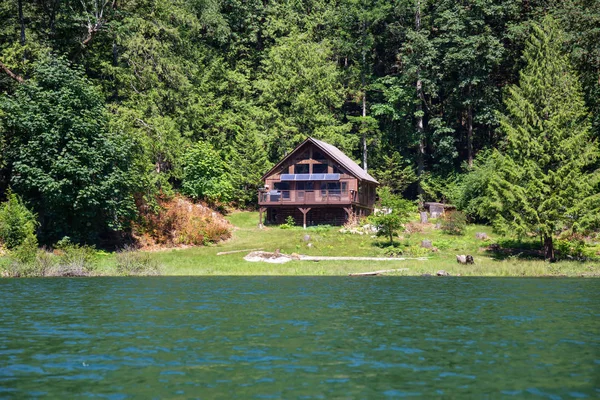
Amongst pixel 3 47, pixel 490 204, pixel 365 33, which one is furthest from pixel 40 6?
pixel 490 204

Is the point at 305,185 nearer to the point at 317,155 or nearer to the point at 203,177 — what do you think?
the point at 317,155

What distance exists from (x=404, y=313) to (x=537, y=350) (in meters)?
6.51

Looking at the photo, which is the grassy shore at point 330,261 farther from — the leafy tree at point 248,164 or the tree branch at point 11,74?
the tree branch at point 11,74

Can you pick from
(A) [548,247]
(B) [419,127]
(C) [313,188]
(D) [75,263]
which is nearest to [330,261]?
(A) [548,247]

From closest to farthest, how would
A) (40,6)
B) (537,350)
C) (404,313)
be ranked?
(537,350) → (404,313) → (40,6)

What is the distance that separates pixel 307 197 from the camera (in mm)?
55156

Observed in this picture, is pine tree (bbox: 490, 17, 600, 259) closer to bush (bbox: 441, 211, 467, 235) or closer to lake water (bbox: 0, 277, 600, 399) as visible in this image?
bush (bbox: 441, 211, 467, 235)

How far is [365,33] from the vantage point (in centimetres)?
6962

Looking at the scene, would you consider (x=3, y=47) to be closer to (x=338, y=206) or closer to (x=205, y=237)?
(x=205, y=237)

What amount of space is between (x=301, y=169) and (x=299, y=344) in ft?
144

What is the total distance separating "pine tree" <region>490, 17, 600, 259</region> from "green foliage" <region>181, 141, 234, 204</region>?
26373mm

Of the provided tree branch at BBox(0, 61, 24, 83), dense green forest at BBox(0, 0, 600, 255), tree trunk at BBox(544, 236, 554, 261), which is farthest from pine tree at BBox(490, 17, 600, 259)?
tree branch at BBox(0, 61, 24, 83)

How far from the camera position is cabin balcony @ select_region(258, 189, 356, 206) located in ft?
180

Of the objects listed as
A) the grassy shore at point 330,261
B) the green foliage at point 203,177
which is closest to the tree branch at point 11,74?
the grassy shore at point 330,261
